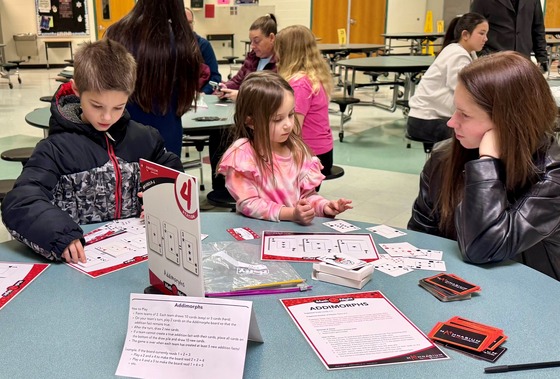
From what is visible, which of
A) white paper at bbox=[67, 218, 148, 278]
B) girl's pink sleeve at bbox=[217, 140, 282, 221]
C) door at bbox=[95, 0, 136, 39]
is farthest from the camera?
door at bbox=[95, 0, 136, 39]

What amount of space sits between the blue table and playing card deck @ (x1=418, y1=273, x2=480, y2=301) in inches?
0.7

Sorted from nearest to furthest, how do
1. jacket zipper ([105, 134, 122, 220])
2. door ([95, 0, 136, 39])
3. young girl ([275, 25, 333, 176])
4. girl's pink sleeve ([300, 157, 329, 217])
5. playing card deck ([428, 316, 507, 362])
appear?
playing card deck ([428, 316, 507, 362]) → jacket zipper ([105, 134, 122, 220]) → girl's pink sleeve ([300, 157, 329, 217]) → young girl ([275, 25, 333, 176]) → door ([95, 0, 136, 39])

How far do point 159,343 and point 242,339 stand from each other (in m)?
0.15

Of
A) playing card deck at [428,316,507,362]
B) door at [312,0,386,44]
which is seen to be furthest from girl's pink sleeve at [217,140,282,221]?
door at [312,0,386,44]

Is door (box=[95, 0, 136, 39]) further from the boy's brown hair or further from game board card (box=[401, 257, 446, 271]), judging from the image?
game board card (box=[401, 257, 446, 271])

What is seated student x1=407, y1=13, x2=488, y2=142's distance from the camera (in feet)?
13.6

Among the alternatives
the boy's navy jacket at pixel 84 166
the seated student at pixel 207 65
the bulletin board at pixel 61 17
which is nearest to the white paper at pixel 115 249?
the boy's navy jacket at pixel 84 166

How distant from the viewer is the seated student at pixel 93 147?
166cm

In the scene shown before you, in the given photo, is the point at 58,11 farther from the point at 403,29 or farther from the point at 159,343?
the point at 159,343

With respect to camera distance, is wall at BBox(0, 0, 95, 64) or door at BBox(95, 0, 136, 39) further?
door at BBox(95, 0, 136, 39)

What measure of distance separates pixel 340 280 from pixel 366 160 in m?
4.30

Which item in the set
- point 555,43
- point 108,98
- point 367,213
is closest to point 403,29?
point 555,43

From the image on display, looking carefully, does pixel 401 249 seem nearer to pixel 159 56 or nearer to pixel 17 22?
pixel 159 56

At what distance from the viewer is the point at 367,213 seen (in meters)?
4.00
